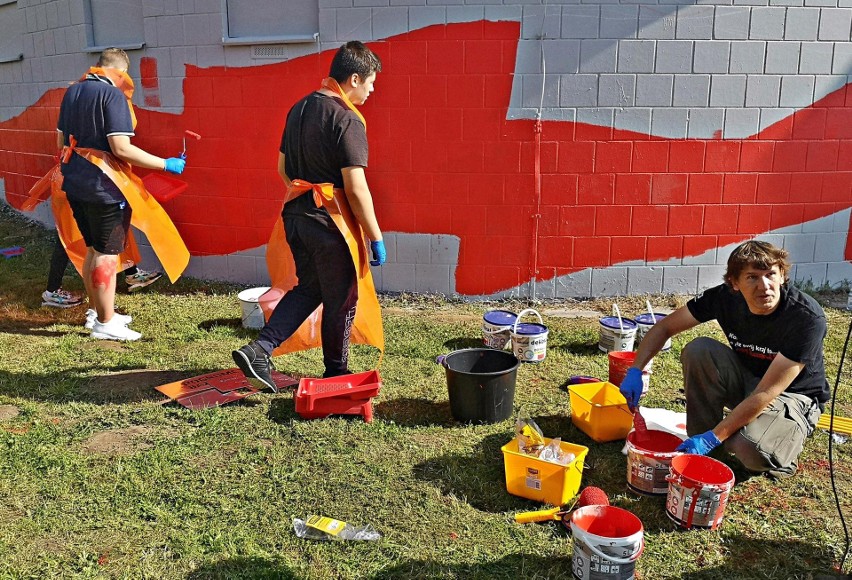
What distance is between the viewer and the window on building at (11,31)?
8086 millimetres

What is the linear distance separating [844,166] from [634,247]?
1849 millimetres

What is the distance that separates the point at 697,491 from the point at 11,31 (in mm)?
8911

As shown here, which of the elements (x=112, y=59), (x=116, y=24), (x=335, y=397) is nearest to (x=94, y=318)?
(x=112, y=59)

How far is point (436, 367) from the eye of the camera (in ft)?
15.6

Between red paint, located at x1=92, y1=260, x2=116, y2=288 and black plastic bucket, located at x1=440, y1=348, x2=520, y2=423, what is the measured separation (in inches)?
107

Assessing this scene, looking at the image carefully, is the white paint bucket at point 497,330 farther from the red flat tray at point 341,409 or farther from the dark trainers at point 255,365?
the dark trainers at point 255,365

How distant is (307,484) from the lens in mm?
3266

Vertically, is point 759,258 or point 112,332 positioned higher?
point 759,258

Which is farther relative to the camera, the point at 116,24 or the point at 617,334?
the point at 116,24

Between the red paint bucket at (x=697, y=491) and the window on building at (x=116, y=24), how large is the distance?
5.77 m

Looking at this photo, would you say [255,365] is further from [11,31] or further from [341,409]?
[11,31]

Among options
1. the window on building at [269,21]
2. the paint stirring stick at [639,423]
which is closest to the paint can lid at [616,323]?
the paint stirring stick at [639,423]

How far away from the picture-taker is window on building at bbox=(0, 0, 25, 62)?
809 centimetres

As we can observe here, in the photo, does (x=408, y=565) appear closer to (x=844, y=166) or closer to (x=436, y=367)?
(x=436, y=367)
